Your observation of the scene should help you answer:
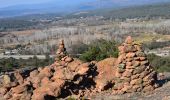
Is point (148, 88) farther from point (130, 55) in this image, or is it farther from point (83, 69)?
point (83, 69)

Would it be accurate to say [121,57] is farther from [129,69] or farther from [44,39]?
[44,39]

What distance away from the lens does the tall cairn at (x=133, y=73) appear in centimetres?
2322

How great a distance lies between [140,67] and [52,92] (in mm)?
4754

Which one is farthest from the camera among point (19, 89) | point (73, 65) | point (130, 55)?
point (73, 65)

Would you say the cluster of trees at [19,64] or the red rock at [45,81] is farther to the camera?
the cluster of trees at [19,64]

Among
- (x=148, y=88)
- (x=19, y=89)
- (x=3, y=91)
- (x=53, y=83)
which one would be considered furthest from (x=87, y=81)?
(x=3, y=91)

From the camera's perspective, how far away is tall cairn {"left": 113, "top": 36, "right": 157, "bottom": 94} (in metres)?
23.2

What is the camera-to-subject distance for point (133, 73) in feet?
76.3

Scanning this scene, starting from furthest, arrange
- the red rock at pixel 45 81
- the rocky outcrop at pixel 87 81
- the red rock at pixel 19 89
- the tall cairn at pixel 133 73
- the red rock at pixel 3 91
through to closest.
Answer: the red rock at pixel 45 81 < the red rock at pixel 3 91 < the tall cairn at pixel 133 73 < the rocky outcrop at pixel 87 81 < the red rock at pixel 19 89

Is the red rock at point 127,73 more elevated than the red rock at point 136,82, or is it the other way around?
the red rock at point 127,73

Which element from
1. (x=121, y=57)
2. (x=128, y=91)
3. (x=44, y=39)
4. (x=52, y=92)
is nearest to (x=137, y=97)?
(x=128, y=91)

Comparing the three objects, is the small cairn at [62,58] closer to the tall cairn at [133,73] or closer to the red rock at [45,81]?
the red rock at [45,81]

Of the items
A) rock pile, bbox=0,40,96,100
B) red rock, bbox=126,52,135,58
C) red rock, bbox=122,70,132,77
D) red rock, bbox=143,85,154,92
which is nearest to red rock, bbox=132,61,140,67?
red rock, bbox=126,52,135,58

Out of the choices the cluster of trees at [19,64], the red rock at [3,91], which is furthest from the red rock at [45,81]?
the cluster of trees at [19,64]
